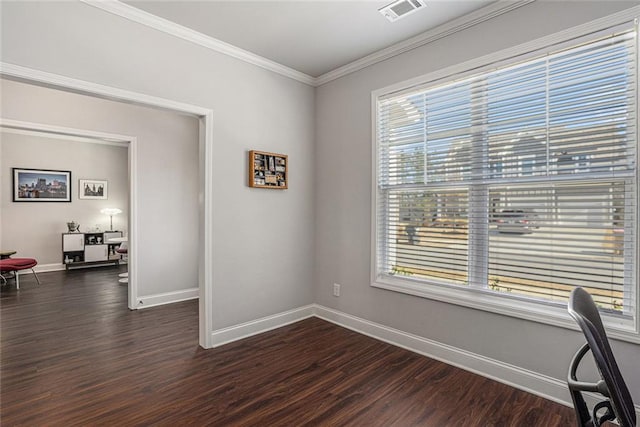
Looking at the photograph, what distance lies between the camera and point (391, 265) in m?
3.31

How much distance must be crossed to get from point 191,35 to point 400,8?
177cm

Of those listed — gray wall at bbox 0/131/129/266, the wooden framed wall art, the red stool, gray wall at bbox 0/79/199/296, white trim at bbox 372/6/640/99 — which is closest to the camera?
white trim at bbox 372/6/640/99

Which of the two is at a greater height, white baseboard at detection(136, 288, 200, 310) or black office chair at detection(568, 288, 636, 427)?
black office chair at detection(568, 288, 636, 427)

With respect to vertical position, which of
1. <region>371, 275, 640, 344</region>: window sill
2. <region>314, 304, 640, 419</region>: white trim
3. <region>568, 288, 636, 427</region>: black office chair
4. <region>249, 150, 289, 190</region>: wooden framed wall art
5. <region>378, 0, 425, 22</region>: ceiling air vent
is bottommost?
<region>314, 304, 640, 419</region>: white trim

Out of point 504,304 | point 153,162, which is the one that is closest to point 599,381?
point 504,304

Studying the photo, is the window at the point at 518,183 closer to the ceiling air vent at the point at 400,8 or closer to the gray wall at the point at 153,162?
the ceiling air vent at the point at 400,8

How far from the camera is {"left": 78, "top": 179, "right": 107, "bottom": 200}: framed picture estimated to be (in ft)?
A: 23.7

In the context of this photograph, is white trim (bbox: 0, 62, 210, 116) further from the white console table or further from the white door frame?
the white console table

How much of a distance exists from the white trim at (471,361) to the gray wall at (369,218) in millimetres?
44

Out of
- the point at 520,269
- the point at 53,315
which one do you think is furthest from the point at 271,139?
the point at 53,315

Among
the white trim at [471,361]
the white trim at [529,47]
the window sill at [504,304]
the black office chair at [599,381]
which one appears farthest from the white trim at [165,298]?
the black office chair at [599,381]

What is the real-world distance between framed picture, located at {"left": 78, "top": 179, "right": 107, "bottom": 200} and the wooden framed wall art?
19.3 ft

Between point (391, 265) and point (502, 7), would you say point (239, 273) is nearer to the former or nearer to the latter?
point (391, 265)

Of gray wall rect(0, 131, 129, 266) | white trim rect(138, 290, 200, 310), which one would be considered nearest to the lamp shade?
gray wall rect(0, 131, 129, 266)
